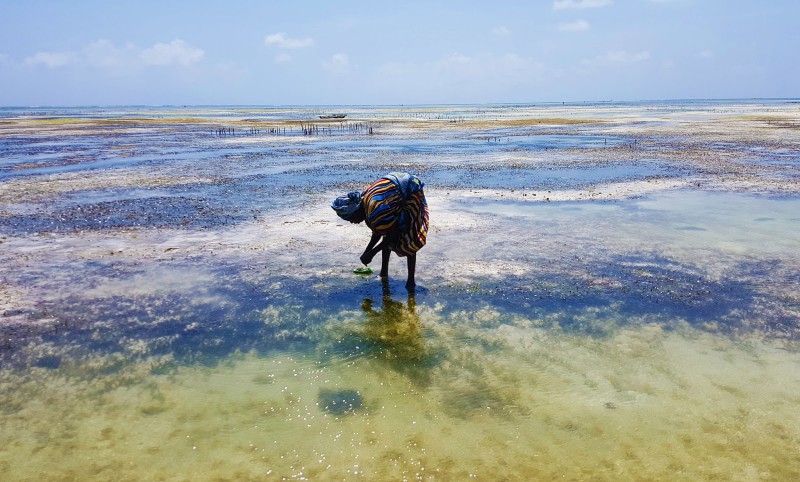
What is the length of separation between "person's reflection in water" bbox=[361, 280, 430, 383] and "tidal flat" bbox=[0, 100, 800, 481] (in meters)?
0.04

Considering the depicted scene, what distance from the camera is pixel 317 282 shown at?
942cm

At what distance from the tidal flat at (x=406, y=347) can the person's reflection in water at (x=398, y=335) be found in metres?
0.04

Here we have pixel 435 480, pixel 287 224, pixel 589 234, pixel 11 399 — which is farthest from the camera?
pixel 287 224

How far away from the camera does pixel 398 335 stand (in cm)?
729

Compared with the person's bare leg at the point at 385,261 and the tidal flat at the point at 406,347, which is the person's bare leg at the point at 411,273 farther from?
the person's bare leg at the point at 385,261

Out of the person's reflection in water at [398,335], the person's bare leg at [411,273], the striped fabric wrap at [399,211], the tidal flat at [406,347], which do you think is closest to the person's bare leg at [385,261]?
the tidal flat at [406,347]

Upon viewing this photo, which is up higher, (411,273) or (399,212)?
(399,212)

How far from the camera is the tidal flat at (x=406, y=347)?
482 cm

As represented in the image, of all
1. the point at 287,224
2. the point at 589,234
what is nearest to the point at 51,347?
the point at 287,224

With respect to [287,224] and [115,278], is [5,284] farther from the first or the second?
[287,224]

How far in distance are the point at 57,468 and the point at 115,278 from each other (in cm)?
562

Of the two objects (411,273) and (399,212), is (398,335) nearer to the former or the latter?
(411,273)

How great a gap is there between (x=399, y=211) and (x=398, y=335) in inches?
91.4

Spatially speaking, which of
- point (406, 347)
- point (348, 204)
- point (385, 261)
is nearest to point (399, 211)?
point (348, 204)
